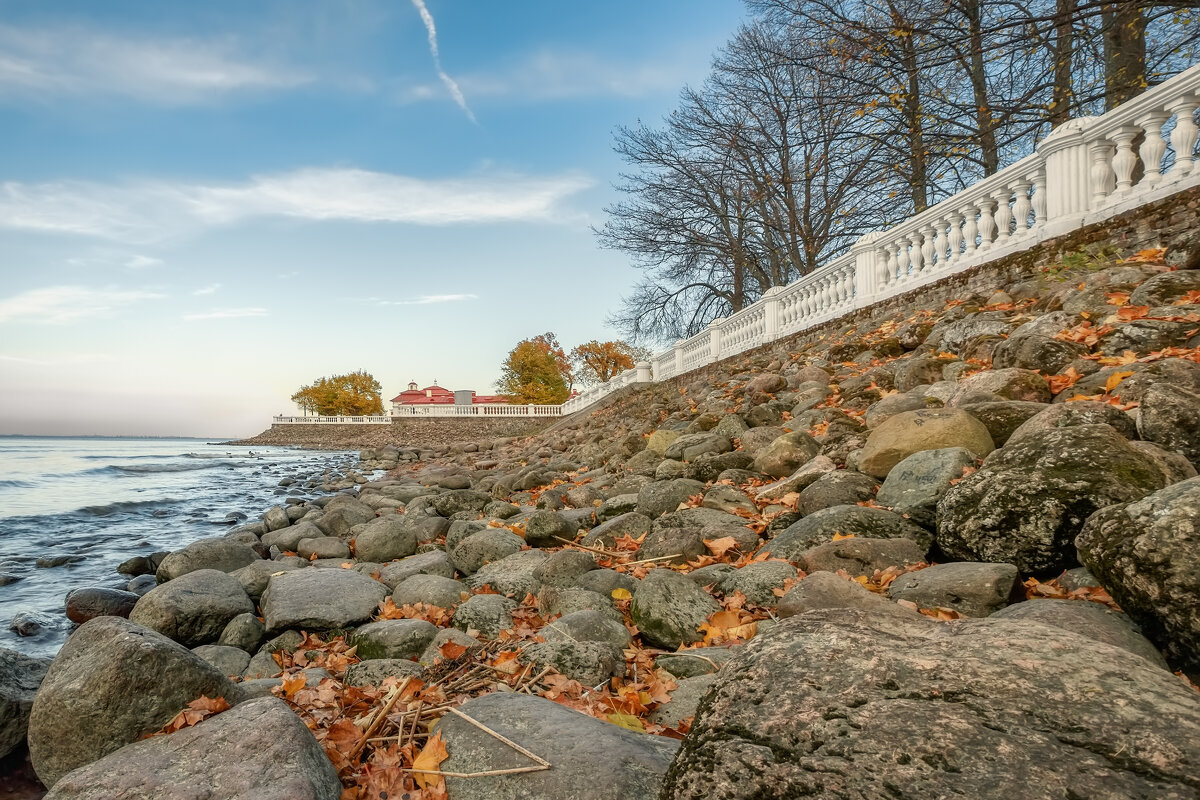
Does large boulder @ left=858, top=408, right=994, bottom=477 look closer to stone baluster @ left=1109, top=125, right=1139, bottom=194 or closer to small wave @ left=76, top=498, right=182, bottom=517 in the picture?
stone baluster @ left=1109, top=125, right=1139, bottom=194

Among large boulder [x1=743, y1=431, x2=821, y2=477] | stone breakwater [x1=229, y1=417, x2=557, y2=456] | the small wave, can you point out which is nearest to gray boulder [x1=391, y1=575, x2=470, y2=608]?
large boulder [x1=743, y1=431, x2=821, y2=477]

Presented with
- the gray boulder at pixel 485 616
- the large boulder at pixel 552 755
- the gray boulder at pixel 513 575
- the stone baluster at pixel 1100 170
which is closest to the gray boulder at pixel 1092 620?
the large boulder at pixel 552 755

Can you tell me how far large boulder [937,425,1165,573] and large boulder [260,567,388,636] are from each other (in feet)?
13.3

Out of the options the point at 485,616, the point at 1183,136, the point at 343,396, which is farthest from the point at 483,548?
the point at 343,396

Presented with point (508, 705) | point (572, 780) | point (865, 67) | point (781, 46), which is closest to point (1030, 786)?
point (572, 780)

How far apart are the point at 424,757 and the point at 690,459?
5656 mm

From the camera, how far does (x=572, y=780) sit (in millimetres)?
1758

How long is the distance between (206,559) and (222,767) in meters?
5.50

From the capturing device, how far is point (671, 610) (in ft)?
11.2

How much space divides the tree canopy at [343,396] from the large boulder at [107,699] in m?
76.1

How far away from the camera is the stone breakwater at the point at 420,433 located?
36.9 m

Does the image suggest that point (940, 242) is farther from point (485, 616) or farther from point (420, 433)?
point (420, 433)

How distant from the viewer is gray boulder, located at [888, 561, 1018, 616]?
8.65 ft

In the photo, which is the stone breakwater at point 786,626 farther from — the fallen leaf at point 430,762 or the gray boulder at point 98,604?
the gray boulder at point 98,604
